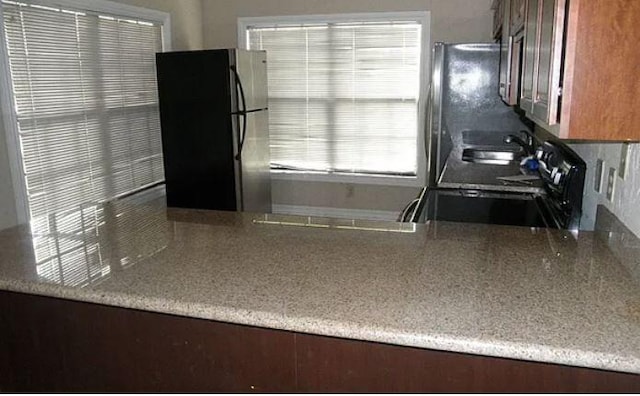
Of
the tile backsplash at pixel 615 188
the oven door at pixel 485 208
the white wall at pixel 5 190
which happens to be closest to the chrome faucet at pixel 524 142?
the oven door at pixel 485 208

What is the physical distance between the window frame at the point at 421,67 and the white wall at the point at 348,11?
0.13 ft

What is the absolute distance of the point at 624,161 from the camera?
1588 mm

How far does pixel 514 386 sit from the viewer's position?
1.05 meters

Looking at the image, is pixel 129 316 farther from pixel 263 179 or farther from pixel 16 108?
pixel 263 179

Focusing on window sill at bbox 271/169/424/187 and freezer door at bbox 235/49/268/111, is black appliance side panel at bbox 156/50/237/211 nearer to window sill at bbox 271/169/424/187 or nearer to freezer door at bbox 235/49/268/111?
freezer door at bbox 235/49/268/111

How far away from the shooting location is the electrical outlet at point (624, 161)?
1556 millimetres

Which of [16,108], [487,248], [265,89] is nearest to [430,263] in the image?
[487,248]

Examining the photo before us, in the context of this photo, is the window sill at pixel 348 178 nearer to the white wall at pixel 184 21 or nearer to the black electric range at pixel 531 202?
the white wall at pixel 184 21

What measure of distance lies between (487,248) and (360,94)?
3435 millimetres

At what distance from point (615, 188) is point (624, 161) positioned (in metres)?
0.11

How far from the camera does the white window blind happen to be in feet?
10.4

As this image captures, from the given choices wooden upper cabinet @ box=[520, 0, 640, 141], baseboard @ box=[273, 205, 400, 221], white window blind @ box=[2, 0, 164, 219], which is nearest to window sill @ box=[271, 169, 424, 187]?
→ baseboard @ box=[273, 205, 400, 221]

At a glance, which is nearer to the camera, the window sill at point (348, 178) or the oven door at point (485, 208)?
the oven door at point (485, 208)

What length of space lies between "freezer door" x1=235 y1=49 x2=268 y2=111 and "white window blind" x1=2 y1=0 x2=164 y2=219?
0.85 metres
